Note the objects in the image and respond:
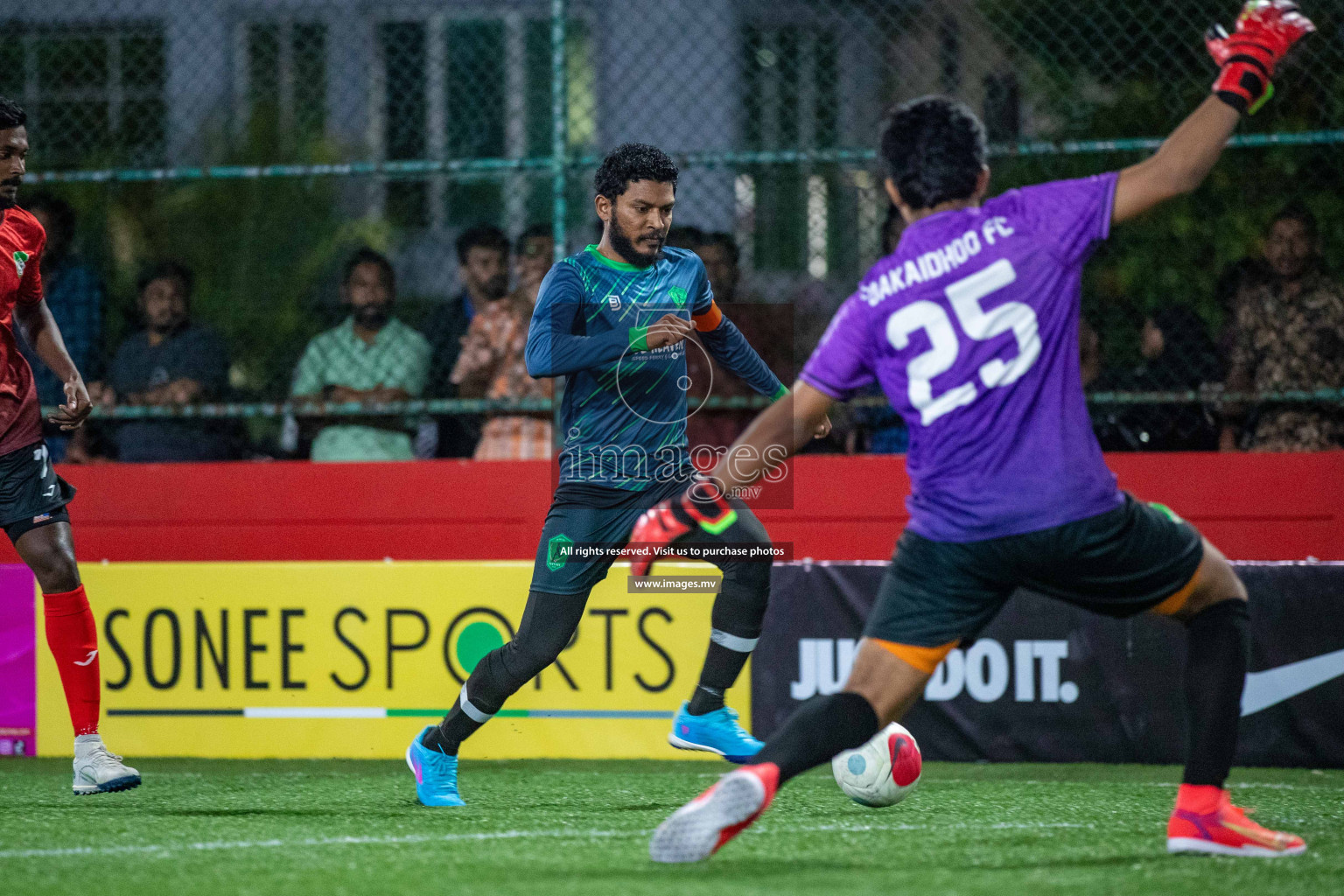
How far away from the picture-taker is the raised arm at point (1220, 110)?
3812 mm

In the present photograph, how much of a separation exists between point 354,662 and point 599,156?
2.63 metres

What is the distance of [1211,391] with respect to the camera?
7301 mm

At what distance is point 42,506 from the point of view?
18.5ft

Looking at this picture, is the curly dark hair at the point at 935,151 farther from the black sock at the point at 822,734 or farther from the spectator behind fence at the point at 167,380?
the spectator behind fence at the point at 167,380

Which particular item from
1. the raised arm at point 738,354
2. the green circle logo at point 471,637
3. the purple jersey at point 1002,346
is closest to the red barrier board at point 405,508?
the green circle logo at point 471,637

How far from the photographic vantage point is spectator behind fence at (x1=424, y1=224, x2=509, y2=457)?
316 inches

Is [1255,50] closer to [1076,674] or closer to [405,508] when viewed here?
[1076,674]

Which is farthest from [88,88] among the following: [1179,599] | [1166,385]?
[1179,599]

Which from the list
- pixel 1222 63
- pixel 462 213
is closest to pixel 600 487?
pixel 1222 63

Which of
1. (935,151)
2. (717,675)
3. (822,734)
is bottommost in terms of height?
(717,675)

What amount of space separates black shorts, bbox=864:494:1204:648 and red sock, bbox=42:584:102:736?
10.2 feet

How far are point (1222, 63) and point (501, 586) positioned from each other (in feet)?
13.3

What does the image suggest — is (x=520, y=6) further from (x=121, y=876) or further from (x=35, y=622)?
(x=121, y=876)

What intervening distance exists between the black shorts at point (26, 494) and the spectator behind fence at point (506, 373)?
252 cm
